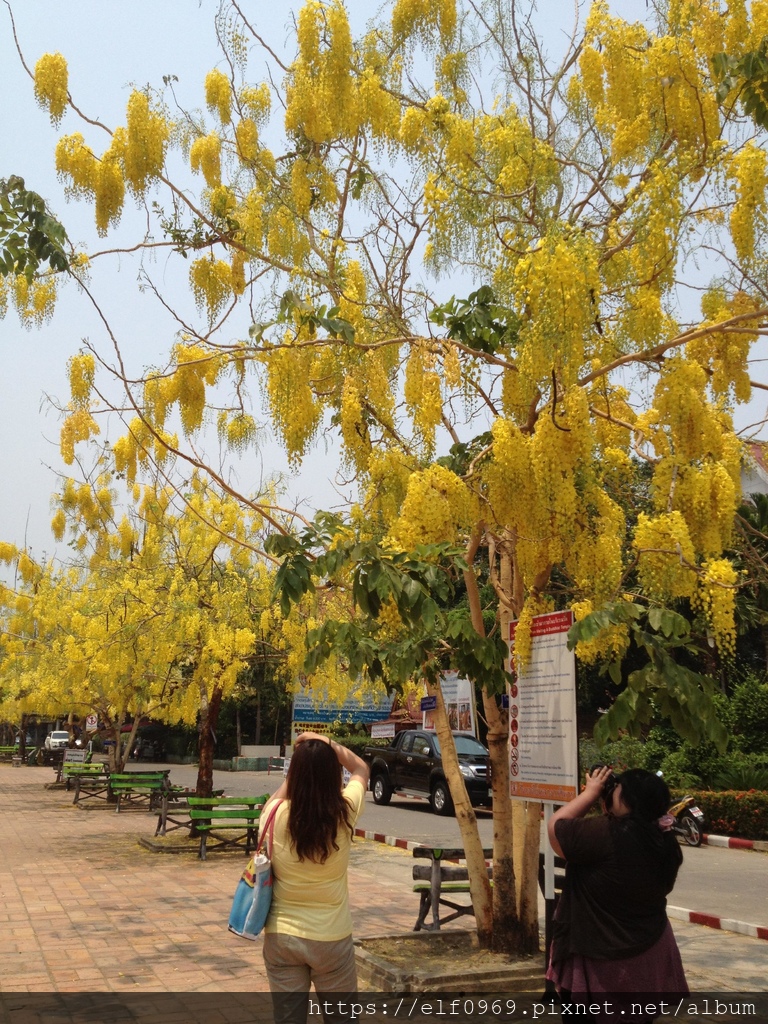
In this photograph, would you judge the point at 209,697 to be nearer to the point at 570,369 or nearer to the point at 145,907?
the point at 145,907

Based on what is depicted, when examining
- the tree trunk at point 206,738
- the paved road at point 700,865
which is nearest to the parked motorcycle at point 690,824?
the paved road at point 700,865

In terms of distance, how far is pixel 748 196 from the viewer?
233 inches

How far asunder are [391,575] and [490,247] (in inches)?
118

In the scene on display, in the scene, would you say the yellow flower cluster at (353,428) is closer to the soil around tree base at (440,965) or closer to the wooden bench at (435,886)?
the wooden bench at (435,886)

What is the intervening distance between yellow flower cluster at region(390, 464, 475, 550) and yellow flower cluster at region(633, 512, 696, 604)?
958 millimetres

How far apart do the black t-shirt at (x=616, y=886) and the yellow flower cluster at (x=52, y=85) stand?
19.7 feet

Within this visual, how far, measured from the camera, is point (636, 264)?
5.92m

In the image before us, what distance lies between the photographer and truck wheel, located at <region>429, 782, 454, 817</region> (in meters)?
18.5

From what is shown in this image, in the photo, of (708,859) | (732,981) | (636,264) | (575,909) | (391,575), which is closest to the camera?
(575,909)

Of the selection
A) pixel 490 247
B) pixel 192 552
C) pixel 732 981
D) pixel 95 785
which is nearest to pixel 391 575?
pixel 490 247

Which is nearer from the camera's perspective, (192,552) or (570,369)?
(570,369)

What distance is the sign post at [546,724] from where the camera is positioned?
217 inches

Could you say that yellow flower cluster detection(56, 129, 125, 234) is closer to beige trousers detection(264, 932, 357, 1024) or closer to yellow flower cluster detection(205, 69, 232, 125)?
yellow flower cluster detection(205, 69, 232, 125)

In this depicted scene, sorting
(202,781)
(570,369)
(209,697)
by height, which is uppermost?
(570,369)
